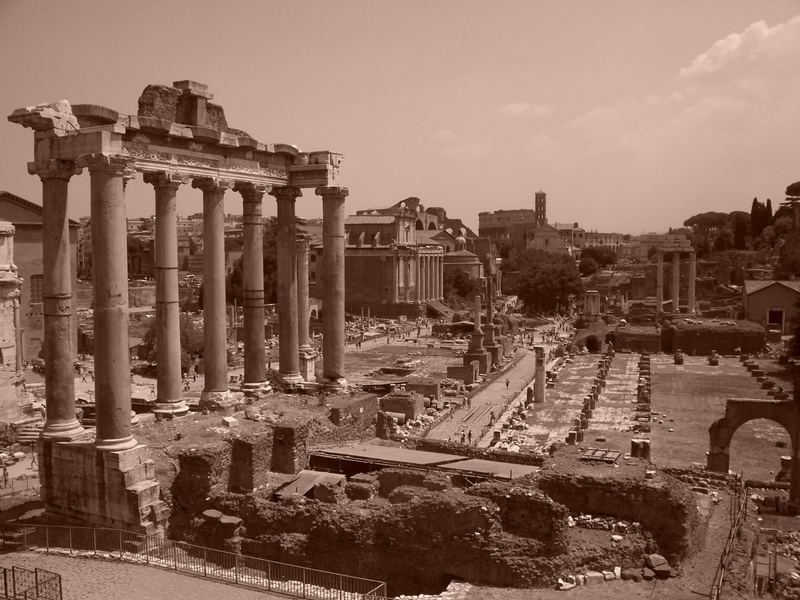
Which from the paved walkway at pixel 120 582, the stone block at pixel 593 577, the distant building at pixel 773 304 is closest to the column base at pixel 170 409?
the paved walkway at pixel 120 582

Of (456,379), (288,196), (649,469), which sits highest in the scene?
(288,196)

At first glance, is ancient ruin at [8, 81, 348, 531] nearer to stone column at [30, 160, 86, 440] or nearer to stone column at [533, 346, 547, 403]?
stone column at [30, 160, 86, 440]

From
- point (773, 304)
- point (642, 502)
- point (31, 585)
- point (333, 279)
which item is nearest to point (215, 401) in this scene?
point (333, 279)

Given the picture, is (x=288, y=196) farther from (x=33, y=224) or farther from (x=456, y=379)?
(x=33, y=224)

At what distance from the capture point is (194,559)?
517 inches

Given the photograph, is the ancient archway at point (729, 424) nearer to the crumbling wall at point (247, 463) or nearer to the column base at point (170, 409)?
the crumbling wall at point (247, 463)

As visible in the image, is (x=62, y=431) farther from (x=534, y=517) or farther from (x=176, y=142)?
(x=534, y=517)

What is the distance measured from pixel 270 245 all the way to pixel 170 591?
76.6 m

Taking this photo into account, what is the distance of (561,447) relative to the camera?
17906 mm

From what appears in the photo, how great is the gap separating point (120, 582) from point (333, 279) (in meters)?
10.6

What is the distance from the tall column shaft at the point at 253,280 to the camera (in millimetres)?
19906

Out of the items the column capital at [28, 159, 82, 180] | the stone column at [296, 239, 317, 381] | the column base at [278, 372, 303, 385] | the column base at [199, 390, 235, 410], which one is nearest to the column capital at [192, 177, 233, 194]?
the column capital at [28, 159, 82, 180]

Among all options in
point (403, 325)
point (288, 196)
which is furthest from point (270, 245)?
point (288, 196)

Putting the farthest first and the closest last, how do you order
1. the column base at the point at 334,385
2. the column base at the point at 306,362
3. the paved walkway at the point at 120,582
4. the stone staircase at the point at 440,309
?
the stone staircase at the point at 440,309 < the column base at the point at 306,362 < the column base at the point at 334,385 < the paved walkway at the point at 120,582
